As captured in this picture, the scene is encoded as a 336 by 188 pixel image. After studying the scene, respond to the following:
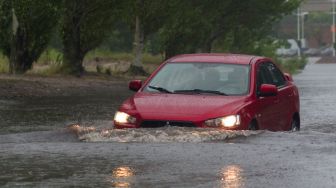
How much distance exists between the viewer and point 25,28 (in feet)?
104

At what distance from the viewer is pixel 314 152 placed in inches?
424

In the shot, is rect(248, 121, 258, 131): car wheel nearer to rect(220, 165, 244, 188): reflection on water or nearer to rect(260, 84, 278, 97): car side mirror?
rect(260, 84, 278, 97): car side mirror

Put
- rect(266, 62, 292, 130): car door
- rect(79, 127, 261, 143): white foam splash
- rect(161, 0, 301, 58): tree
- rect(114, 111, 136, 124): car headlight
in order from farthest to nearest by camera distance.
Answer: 1. rect(161, 0, 301, 58): tree
2. rect(266, 62, 292, 130): car door
3. rect(114, 111, 136, 124): car headlight
4. rect(79, 127, 261, 143): white foam splash

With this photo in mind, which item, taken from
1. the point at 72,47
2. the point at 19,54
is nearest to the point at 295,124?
the point at 19,54

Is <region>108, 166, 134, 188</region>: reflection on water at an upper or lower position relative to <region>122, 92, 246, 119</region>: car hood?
lower

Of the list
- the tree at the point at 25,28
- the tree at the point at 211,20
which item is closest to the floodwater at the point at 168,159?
the tree at the point at 25,28

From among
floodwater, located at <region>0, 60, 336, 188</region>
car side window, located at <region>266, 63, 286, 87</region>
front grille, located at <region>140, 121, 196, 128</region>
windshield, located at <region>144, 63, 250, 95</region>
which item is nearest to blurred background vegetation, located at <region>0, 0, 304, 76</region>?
car side window, located at <region>266, 63, 286, 87</region>

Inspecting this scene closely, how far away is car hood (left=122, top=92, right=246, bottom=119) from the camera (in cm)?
1195

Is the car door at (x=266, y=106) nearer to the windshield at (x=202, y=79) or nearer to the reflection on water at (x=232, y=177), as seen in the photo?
the windshield at (x=202, y=79)

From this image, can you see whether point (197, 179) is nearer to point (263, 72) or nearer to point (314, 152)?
point (314, 152)

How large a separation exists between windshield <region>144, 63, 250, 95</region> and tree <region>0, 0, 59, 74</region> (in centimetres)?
1738

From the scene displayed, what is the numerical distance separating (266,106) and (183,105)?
1.58 m

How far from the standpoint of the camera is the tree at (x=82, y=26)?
33.3 meters

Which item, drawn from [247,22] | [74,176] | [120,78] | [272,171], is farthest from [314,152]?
[247,22]
